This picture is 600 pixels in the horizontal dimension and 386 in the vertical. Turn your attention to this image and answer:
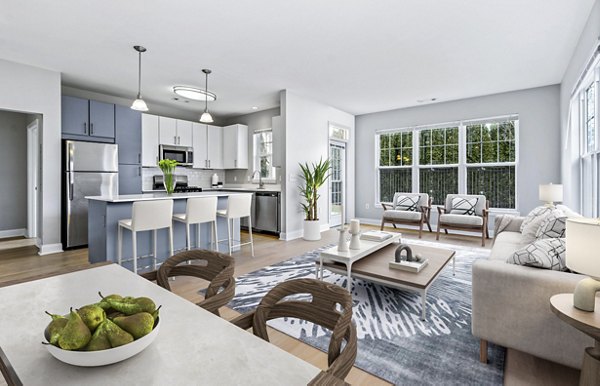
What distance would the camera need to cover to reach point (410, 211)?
598cm

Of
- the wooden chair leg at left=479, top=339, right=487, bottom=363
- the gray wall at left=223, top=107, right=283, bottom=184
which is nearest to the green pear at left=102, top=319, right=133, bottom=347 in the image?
the wooden chair leg at left=479, top=339, right=487, bottom=363

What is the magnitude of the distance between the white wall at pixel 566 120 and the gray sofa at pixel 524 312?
8.80 feet

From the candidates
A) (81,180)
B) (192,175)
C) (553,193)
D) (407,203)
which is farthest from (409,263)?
(192,175)

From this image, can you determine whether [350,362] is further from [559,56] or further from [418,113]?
[418,113]

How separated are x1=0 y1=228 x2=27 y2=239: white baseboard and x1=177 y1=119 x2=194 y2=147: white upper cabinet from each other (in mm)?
3305

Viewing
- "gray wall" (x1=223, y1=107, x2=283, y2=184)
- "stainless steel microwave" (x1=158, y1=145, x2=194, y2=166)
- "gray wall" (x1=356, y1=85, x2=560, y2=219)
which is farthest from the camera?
"gray wall" (x1=223, y1=107, x2=283, y2=184)

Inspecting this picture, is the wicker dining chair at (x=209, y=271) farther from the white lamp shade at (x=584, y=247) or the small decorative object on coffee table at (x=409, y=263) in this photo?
the small decorative object on coffee table at (x=409, y=263)

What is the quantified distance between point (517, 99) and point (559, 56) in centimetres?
156

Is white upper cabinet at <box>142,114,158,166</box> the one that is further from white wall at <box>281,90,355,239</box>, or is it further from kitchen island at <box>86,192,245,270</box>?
white wall at <box>281,90,355,239</box>

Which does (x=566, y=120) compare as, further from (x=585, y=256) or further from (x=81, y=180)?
(x=81, y=180)

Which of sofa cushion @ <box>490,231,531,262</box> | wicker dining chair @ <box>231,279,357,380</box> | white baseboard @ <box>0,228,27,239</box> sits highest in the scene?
wicker dining chair @ <box>231,279,357,380</box>

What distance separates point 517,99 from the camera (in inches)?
211

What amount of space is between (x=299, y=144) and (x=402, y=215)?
7.96 feet

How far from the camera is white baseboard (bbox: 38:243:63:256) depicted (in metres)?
4.32
